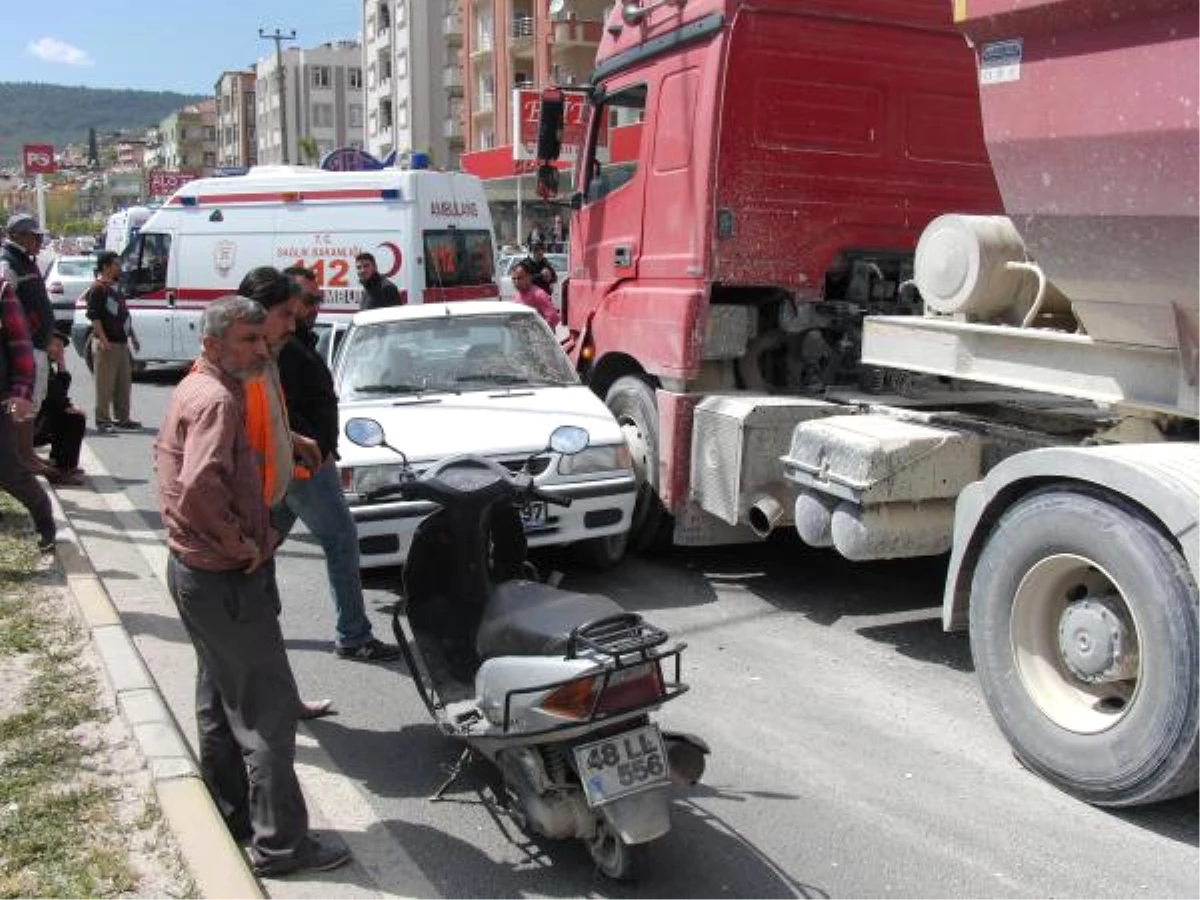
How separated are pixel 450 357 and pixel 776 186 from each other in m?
2.20

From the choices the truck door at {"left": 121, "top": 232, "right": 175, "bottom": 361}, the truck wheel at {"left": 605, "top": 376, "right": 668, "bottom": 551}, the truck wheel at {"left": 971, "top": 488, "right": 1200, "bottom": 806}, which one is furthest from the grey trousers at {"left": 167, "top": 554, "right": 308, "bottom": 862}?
the truck door at {"left": 121, "top": 232, "right": 175, "bottom": 361}

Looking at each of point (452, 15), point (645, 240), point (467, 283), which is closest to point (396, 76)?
point (452, 15)

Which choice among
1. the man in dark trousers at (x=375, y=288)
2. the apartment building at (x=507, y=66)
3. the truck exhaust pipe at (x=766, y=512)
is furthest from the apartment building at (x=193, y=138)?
the truck exhaust pipe at (x=766, y=512)

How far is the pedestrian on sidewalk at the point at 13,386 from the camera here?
6301 millimetres

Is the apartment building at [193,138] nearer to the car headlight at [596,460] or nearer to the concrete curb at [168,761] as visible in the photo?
the car headlight at [596,460]

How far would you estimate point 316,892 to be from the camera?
11.2 ft

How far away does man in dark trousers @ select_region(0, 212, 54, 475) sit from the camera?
7.43 m

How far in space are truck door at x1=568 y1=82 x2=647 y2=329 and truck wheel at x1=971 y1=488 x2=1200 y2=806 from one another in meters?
3.58

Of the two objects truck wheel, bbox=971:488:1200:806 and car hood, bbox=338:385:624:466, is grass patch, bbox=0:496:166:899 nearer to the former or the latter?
car hood, bbox=338:385:624:466

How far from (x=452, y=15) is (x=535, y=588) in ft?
211

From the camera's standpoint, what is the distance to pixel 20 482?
648 cm

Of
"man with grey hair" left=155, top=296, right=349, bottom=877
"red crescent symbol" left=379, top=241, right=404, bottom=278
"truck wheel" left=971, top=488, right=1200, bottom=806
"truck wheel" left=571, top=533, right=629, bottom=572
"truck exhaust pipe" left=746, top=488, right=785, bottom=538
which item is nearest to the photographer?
"man with grey hair" left=155, top=296, right=349, bottom=877

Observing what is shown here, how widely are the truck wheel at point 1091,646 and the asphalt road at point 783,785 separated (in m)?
0.19

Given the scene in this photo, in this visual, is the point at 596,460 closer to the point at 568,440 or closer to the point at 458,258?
the point at 568,440
